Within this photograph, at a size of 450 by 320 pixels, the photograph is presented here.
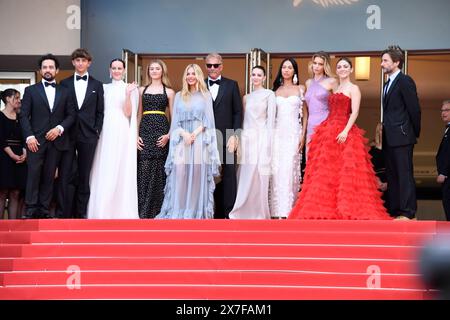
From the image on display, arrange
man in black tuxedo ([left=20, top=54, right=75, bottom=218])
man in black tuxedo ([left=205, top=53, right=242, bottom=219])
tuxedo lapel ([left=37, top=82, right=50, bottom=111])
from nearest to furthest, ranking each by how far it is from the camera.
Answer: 1. man in black tuxedo ([left=20, top=54, right=75, bottom=218])
2. tuxedo lapel ([left=37, top=82, right=50, bottom=111])
3. man in black tuxedo ([left=205, top=53, right=242, bottom=219])

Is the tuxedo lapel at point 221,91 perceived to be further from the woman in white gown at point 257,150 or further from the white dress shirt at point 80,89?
the white dress shirt at point 80,89

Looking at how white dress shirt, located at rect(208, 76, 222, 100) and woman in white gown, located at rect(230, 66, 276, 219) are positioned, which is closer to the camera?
woman in white gown, located at rect(230, 66, 276, 219)

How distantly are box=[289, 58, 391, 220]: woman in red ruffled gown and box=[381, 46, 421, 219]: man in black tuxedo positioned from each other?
19 cm

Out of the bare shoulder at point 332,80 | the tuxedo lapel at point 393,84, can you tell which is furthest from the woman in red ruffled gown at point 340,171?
the tuxedo lapel at point 393,84

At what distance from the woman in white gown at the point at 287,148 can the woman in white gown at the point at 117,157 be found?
1558 mm

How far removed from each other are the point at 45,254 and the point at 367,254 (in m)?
3.01

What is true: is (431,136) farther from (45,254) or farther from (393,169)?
(45,254)

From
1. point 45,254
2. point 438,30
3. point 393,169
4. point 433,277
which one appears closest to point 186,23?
point 438,30

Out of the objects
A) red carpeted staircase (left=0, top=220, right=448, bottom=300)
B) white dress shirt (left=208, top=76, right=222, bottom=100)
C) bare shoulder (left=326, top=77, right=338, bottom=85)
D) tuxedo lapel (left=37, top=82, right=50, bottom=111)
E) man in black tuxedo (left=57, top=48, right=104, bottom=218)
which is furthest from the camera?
white dress shirt (left=208, top=76, right=222, bottom=100)

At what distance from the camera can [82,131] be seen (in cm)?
1188

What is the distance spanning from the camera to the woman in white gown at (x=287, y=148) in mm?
12062

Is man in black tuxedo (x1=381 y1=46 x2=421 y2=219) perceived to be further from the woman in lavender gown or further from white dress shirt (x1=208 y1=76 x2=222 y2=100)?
white dress shirt (x1=208 y1=76 x2=222 y2=100)

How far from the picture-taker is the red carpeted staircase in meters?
9.55

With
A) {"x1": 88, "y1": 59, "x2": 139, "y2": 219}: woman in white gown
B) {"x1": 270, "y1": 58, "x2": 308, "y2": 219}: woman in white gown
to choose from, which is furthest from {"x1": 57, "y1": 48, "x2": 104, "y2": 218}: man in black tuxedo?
{"x1": 270, "y1": 58, "x2": 308, "y2": 219}: woman in white gown
